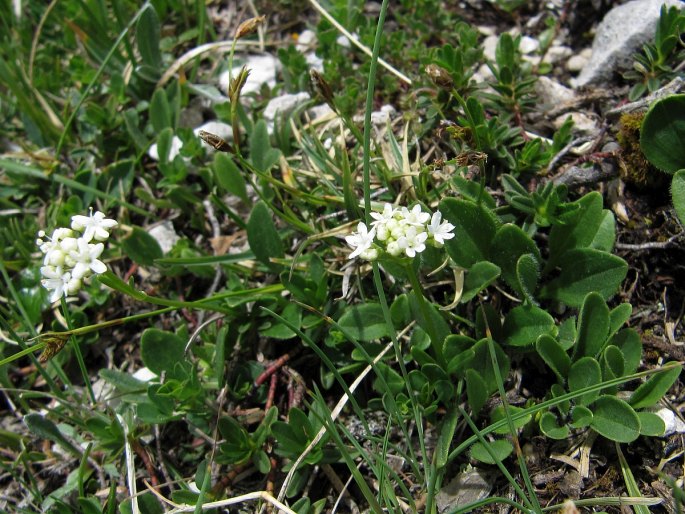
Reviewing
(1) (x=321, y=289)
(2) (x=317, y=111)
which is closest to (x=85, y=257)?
(1) (x=321, y=289)

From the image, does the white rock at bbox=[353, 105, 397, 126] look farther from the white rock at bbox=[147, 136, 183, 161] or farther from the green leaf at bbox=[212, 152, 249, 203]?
the white rock at bbox=[147, 136, 183, 161]

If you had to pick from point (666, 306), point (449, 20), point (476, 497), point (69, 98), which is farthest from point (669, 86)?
point (69, 98)

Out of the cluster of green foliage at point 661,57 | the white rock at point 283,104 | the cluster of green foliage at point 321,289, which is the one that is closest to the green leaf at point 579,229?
the cluster of green foliage at point 321,289

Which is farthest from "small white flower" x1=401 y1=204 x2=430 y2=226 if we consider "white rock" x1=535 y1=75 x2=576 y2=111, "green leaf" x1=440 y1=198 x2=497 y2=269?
"white rock" x1=535 y1=75 x2=576 y2=111

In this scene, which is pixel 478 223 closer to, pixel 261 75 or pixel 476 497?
pixel 476 497

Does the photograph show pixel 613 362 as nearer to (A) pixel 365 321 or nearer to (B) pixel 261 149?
(A) pixel 365 321

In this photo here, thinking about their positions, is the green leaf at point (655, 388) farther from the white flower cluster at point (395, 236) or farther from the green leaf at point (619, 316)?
the white flower cluster at point (395, 236)
